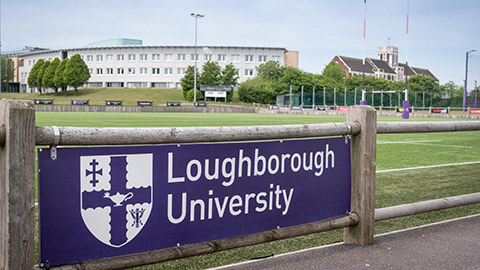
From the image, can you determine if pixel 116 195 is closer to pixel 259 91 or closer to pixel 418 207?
pixel 418 207

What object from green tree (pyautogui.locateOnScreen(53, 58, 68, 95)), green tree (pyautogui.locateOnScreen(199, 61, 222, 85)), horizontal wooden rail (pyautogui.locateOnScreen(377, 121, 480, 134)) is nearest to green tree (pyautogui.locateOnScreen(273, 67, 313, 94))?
green tree (pyautogui.locateOnScreen(199, 61, 222, 85))

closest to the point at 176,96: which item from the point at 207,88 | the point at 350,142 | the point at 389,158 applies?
the point at 207,88

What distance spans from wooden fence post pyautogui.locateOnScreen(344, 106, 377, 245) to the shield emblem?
195cm

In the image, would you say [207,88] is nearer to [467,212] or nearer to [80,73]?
[80,73]

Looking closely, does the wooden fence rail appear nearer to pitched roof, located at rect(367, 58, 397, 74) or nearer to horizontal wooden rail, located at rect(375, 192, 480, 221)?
horizontal wooden rail, located at rect(375, 192, 480, 221)

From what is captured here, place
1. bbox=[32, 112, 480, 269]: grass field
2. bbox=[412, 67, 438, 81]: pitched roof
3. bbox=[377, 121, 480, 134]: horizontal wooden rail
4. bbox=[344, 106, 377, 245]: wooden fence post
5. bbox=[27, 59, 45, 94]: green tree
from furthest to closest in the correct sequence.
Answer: bbox=[412, 67, 438, 81]: pitched roof, bbox=[27, 59, 45, 94]: green tree, bbox=[377, 121, 480, 134]: horizontal wooden rail, bbox=[344, 106, 377, 245]: wooden fence post, bbox=[32, 112, 480, 269]: grass field

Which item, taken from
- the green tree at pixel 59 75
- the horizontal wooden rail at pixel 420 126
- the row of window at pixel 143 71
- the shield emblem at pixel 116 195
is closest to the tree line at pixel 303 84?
the row of window at pixel 143 71

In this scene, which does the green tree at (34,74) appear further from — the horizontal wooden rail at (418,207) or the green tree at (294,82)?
the horizontal wooden rail at (418,207)

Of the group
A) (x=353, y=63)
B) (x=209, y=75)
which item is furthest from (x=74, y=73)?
(x=353, y=63)

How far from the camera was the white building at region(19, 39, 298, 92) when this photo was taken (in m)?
113

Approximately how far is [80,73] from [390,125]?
358ft

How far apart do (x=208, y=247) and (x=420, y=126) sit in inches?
105

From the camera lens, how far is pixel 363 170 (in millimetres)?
4285

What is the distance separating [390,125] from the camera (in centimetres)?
467
